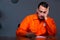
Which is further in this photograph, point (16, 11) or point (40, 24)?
point (16, 11)

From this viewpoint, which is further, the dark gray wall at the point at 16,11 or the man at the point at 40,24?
the dark gray wall at the point at 16,11

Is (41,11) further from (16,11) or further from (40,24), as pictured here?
(16,11)

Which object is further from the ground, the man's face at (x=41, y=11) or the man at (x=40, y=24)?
the man's face at (x=41, y=11)

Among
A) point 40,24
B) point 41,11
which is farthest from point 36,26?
point 41,11

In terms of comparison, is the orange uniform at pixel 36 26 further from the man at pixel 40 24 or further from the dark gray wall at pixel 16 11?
the dark gray wall at pixel 16 11

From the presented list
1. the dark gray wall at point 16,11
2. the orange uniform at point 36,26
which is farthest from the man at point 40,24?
the dark gray wall at point 16,11

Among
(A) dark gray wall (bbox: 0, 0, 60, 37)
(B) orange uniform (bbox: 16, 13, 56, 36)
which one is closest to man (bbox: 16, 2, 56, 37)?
(B) orange uniform (bbox: 16, 13, 56, 36)

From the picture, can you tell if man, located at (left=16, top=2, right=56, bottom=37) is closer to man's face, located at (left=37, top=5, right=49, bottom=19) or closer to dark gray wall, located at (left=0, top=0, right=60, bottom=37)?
man's face, located at (left=37, top=5, right=49, bottom=19)

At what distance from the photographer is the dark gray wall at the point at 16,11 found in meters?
3.04

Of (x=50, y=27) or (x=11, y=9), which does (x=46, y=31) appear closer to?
(x=50, y=27)

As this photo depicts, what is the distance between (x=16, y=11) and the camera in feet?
10.1

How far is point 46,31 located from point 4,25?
114 centimetres

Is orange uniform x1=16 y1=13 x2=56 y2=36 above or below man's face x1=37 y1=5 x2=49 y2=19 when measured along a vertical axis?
below

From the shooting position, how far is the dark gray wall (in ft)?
9.96
